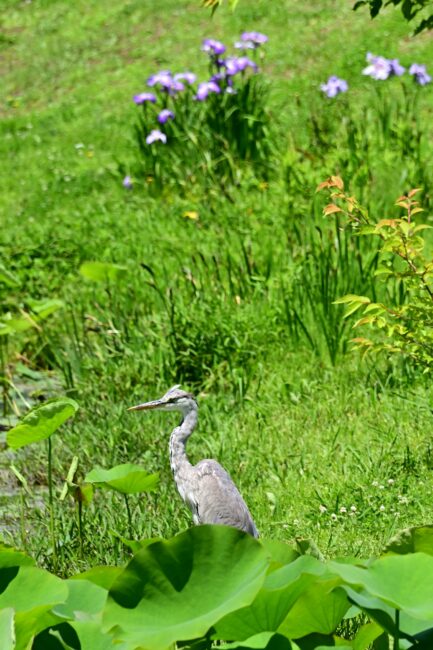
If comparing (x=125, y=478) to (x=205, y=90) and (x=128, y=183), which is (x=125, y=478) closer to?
(x=205, y=90)

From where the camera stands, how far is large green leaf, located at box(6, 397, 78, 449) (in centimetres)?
319

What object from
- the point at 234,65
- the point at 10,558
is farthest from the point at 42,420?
the point at 234,65

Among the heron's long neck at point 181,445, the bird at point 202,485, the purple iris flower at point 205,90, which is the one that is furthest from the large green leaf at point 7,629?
the purple iris flower at point 205,90

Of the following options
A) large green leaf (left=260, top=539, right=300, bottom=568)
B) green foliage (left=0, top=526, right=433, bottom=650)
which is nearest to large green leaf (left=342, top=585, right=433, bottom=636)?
green foliage (left=0, top=526, right=433, bottom=650)

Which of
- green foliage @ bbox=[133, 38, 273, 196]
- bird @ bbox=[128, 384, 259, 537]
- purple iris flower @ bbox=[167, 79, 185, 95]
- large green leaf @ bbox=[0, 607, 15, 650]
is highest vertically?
large green leaf @ bbox=[0, 607, 15, 650]

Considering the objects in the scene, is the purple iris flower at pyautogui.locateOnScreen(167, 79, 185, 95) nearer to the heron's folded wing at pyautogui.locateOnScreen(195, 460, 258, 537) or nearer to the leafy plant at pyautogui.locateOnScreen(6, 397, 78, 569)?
the heron's folded wing at pyautogui.locateOnScreen(195, 460, 258, 537)

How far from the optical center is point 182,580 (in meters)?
2.28

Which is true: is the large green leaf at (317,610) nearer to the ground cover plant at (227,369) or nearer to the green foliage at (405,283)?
the ground cover plant at (227,369)

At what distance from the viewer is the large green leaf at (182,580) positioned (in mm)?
2238

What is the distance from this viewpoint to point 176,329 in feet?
19.9

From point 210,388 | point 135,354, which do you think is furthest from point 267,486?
point 135,354

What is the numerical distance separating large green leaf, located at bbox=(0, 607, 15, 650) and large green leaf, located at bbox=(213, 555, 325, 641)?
41 centimetres

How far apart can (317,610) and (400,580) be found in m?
0.21

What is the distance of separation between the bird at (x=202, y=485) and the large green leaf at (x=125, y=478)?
0.28 meters
